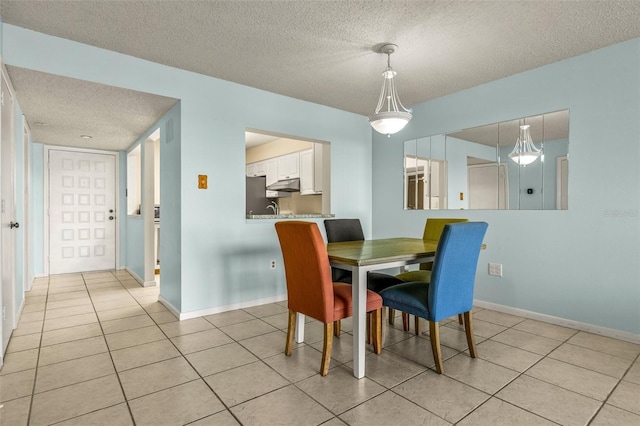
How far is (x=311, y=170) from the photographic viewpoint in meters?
5.34

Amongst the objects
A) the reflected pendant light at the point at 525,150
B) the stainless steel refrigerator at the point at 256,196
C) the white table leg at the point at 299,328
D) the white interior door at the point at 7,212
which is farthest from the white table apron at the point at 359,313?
the stainless steel refrigerator at the point at 256,196

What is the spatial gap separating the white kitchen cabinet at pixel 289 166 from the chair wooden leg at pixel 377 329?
3621 millimetres

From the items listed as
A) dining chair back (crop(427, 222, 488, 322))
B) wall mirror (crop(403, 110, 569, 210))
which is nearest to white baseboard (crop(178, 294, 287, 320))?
wall mirror (crop(403, 110, 569, 210))

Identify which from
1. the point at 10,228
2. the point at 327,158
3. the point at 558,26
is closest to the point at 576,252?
the point at 558,26

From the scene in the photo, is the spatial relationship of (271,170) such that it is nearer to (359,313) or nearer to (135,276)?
(135,276)

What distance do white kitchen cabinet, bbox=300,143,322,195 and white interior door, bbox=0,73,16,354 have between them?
341 centimetres

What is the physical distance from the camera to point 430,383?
198 cm

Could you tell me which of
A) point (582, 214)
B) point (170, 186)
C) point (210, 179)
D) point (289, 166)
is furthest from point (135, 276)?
point (582, 214)

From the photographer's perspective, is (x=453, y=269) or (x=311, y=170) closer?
(x=453, y=269)

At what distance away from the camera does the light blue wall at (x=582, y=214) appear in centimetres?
263

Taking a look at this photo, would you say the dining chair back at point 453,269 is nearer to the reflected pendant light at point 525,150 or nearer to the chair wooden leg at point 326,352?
the chair wooden leg at point 326,352

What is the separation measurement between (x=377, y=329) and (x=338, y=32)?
6.96 ft

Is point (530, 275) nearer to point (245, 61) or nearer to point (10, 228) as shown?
point (245, 61)

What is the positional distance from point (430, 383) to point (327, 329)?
0.66m
